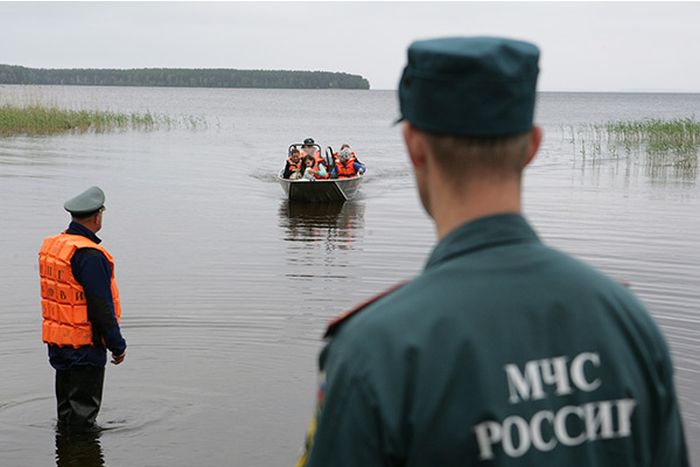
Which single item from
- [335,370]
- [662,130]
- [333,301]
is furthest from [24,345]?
[662,130]

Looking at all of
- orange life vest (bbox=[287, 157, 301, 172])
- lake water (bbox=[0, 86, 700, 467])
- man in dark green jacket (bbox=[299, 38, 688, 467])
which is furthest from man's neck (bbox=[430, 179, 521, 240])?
orange life vest (bbox=[287, 157, 301, 172])

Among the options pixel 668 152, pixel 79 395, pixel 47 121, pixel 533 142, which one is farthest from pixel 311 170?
pixel 47 121

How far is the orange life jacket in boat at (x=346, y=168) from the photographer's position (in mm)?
23969

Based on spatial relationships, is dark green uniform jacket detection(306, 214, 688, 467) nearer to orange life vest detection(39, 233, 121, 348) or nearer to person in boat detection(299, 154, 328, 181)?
orange life vest detection(39, 233, 121, 348)

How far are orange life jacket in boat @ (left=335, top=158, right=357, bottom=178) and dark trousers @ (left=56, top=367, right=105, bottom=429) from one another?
16.5 metres

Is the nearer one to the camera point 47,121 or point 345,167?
point 345,167

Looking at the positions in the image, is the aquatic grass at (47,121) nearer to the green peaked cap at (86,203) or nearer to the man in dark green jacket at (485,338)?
the green peaked cap at (86,203)

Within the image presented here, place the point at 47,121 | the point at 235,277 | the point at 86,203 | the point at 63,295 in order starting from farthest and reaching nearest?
the point at 47,121 < the point at 235,277 < the point at 86,203 < the point at 63,295

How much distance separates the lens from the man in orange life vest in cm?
688

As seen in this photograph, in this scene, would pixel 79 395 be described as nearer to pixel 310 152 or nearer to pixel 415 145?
pixel 415 145

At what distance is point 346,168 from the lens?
79.6 ft

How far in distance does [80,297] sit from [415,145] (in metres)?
5.37

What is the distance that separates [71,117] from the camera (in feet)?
151

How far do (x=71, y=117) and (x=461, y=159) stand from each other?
151ft
